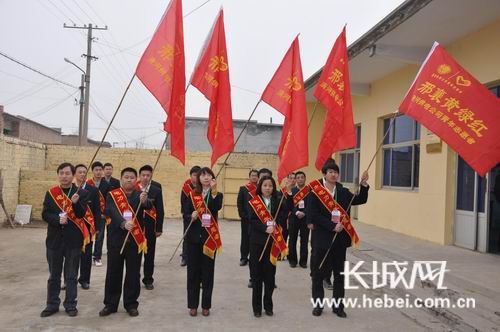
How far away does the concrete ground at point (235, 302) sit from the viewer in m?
4.26

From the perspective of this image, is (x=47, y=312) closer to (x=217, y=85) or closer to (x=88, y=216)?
(x=88, y=216)

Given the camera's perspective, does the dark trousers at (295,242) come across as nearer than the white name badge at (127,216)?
No

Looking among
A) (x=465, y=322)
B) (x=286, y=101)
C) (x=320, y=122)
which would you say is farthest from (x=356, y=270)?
(x=320, y=122)

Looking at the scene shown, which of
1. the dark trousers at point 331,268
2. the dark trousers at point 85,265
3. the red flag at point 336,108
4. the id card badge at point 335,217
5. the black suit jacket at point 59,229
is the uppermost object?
the red flag at point 336,108

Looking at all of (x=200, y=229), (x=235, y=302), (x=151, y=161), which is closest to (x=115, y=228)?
(x=200, y=229)

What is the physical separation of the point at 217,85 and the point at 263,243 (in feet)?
7.20

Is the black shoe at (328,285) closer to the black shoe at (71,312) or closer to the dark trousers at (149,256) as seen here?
the dark trousers at (149,256)

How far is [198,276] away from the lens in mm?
4559

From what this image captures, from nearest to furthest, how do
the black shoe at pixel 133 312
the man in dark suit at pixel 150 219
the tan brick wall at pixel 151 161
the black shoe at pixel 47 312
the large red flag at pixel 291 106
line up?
the black shoe at pixel 47 312, the black shoe at pixel 133 312, the large red flag at pixel 291 106, the man in dark suit at pixel 150 219, the tan brick wall at pixel 151 161

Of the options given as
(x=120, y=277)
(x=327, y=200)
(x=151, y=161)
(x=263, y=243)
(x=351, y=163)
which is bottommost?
(x=120, y=277)

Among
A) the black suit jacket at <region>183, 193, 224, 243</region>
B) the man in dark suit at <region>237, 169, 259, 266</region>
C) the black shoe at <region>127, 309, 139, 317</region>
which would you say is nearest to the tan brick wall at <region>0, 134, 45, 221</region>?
the man in dark suit at <region>237, 169, 259, 266</region>

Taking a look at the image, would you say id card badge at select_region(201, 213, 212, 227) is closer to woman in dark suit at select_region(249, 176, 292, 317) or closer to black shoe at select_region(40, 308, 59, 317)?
woman in dark suit at select_region(249, 176, 292, 317)

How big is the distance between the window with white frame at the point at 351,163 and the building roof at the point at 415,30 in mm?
3107

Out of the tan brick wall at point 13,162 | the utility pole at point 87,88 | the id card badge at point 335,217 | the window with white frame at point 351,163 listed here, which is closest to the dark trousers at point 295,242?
the id card badge at point 335,217
